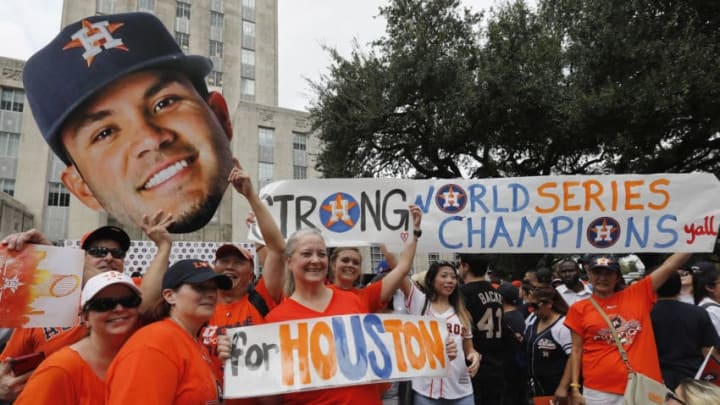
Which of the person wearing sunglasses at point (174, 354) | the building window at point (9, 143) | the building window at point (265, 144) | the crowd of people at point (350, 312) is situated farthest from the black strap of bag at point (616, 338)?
the building window at point (9, 143)

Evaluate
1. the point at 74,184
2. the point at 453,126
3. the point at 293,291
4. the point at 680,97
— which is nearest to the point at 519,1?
the point at 453,126

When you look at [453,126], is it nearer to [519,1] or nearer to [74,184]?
[519,1]

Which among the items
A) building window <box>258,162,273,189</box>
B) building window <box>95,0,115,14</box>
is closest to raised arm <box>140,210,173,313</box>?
building window <box>258,162,273,189</box>

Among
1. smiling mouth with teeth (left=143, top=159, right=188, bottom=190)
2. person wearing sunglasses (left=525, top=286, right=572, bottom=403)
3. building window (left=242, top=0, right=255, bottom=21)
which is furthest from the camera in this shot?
building window (left=242, top=0, right=255, bottom=21)

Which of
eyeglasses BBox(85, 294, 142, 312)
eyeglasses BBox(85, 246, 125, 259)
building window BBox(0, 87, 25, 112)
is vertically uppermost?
building window BBox(0, 87, 25, 112)

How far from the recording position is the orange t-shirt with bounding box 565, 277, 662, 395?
3.71 m

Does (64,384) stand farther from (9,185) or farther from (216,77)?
(216,77)

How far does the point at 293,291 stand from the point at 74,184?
18864mm

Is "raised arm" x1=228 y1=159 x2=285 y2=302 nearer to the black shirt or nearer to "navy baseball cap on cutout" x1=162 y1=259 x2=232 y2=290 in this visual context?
"navy baseball cap on cutout" x1=162 y1=259 x2=232 y2=290

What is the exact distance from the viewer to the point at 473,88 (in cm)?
1516

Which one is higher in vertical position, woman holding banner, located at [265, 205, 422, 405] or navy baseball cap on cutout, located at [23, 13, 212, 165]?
navy baseball cap on cutout, located at [23, 13, 212, 165]

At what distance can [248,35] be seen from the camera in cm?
4262

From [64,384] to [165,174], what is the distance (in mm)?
12939

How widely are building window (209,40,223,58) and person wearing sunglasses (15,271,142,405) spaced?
42.7 m
